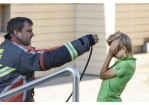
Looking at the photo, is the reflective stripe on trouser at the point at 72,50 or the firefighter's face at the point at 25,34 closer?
the reflective stripe on trouser at the point at 72,50

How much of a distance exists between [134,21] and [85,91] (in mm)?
2976

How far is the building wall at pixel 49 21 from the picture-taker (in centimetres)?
792

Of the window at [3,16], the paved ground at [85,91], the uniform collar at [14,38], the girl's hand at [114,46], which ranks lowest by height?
the paved ground at [85,91]

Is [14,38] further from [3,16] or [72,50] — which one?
[3,16]

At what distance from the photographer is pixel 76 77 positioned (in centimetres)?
215

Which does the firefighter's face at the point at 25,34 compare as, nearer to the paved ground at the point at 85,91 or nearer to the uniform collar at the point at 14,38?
the uniform collar at the point at 14,38

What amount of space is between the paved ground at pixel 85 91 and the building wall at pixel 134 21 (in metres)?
1.46

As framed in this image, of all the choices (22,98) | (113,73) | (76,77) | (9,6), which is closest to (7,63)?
(22,98)

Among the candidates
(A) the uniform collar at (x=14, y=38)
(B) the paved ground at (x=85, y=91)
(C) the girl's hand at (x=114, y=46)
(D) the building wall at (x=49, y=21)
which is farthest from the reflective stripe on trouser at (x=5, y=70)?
(D) the building wall at (x=49, y=21)

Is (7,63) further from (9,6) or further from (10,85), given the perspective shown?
(9,6)

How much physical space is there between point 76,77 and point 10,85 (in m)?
0.78

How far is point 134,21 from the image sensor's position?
8.91 metres

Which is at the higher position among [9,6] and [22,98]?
[9,6]

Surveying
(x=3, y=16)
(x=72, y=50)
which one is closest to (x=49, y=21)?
(x=3, y=16)
